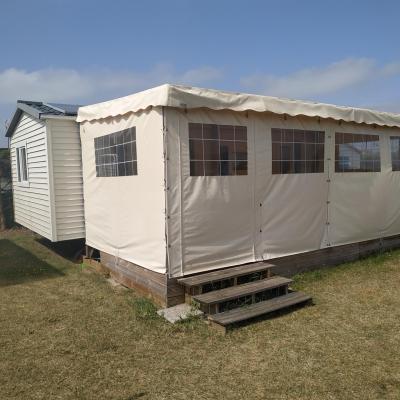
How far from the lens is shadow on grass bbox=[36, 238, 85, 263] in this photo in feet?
28.4

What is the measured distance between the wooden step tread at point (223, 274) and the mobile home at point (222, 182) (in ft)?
0.34

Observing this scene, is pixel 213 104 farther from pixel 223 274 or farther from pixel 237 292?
pixel 237 292

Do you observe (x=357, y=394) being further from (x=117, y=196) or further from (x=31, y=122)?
(x=31, y=122)

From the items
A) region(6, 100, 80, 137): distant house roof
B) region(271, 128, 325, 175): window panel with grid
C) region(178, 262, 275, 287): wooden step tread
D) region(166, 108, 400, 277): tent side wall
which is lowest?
region(178, 262, 275, 287): wooden step tread

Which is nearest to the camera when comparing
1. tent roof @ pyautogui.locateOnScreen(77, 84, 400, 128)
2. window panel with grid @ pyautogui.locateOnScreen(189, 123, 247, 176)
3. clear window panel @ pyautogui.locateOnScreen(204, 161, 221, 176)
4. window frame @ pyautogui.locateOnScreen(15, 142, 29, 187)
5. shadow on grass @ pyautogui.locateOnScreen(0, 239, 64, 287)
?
tent roof @ pyautogui.locateOnScreen(77, 84, 400, 128)

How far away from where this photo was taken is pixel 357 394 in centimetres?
331

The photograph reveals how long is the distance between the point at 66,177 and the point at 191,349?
4.77 meters

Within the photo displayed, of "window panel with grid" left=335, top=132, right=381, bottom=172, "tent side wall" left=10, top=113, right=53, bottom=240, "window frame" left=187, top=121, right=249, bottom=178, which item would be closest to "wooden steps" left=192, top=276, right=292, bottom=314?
"window frame" left=187, top=121, right=249, bottom=178

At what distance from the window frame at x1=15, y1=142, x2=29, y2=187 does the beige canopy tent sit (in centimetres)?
286

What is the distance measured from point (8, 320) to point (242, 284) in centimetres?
313

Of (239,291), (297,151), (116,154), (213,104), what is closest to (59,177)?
(116,154)

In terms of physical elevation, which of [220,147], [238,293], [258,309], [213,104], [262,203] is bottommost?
[258,309]

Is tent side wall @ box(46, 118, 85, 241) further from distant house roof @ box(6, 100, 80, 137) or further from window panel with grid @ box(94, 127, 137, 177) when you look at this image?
window panel with grid @ box(94, 127, 137, 177)

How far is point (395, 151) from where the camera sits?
8312 millimetres
